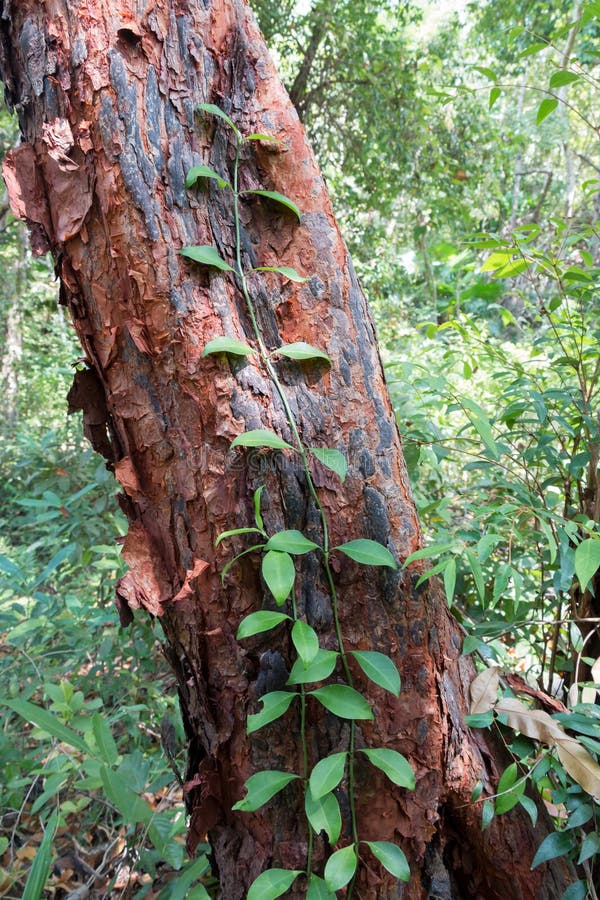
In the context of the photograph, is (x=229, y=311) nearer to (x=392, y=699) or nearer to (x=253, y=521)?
(x=253, y=521)

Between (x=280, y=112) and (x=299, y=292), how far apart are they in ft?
0.86

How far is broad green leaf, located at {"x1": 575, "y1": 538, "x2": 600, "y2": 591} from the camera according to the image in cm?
67

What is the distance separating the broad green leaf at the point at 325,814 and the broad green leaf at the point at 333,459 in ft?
1.23

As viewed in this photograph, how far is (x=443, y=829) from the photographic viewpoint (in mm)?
813

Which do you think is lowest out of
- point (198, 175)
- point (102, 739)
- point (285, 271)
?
point (102, 739)

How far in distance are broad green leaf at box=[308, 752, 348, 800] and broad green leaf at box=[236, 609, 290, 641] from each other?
17 cm

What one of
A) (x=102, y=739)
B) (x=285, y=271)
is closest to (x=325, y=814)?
(x=102, y=739)

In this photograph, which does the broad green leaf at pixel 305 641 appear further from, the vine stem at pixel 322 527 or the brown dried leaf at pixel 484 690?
the brown dried leaf at pixel 484 690

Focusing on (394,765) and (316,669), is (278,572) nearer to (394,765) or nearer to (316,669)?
(316,669)

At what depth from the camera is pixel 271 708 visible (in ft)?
2.23

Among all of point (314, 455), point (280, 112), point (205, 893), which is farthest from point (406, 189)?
point (205, 893)

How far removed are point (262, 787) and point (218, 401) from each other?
0.47 m

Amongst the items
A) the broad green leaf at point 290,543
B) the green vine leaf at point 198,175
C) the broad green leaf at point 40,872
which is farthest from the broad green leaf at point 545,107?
the broad green leaf at point 40,872

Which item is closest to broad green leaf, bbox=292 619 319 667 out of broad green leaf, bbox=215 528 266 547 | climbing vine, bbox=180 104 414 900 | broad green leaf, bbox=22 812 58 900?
climbing vine, bbox=180 104 414 900
